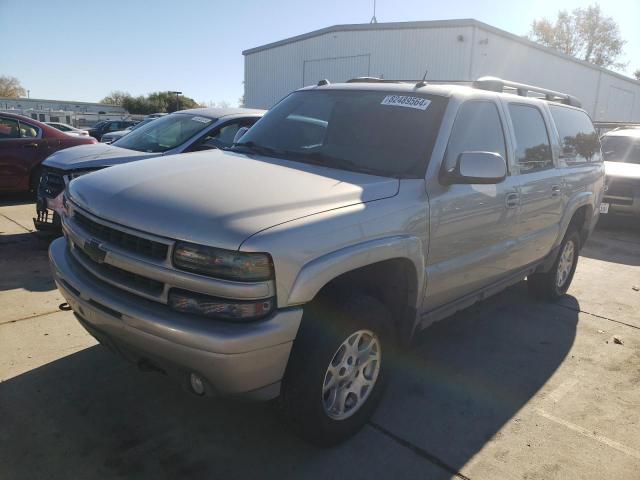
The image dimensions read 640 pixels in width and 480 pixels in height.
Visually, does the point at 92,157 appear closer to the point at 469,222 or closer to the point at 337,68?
the point at 469,222

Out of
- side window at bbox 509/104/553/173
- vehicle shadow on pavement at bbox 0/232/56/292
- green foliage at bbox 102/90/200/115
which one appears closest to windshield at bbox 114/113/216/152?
vehicle shadow on pavement at bbox 0/232/56/292

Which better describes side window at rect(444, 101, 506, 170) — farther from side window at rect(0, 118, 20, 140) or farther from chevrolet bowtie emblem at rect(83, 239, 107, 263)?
side window at rect(0, 118, 20, 140)

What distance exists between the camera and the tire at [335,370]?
8.03ft

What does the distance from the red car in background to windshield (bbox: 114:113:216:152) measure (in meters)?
2.71

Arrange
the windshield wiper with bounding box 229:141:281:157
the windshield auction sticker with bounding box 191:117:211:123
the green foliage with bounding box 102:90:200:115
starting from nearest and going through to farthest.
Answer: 1. the windshield wiper with bounding box 229:141:281:157
2. the windshield auction sticker with bounding box 191:117:211:123
3. the green foliage with bounding box 102:90:200:115

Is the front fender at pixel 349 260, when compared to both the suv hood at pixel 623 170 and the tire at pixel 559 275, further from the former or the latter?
the suv hood at pixel 623 170

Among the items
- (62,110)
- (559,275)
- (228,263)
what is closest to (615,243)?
(559,275)

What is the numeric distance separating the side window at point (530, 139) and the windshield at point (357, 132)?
3.38 ft

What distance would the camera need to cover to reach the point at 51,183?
19.4ft

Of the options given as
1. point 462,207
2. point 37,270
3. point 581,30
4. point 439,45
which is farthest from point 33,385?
point 581,30

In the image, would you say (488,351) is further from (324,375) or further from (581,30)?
(581,30)

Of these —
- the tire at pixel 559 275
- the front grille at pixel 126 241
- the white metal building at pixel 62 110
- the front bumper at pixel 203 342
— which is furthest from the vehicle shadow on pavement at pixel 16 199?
the white metal building at pixel 62 110

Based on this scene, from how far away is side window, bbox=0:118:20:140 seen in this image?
28.7 ft

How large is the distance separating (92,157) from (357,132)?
3977 mm
